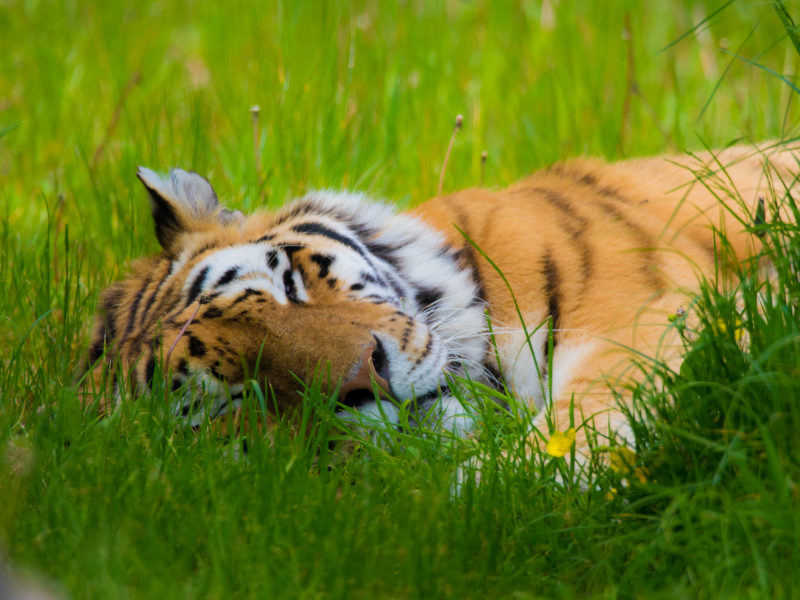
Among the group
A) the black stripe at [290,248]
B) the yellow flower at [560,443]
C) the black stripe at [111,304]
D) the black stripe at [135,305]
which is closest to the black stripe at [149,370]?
the black stripe at [135,305]

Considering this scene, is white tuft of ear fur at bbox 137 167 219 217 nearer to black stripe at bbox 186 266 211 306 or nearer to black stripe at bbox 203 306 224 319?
black stripe at bbox 186 266 211 306

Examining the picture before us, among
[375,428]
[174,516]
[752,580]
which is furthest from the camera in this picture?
[375,428]

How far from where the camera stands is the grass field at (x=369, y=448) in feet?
4.57

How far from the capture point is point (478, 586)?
1.40 m

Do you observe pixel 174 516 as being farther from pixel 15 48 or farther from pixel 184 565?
pixel 15 48

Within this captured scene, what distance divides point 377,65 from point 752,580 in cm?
410

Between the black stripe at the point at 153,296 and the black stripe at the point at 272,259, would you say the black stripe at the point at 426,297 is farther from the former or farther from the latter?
the black stripe at the point at 153,296

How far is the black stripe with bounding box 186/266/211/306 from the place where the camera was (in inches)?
92.4

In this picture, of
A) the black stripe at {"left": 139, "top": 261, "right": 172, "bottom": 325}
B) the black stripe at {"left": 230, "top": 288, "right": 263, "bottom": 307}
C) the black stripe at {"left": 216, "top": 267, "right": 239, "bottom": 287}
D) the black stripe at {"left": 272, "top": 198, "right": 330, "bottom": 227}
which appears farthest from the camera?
the black stripe at {"left": 272, "top": 198, "right": 330, "bottom": 227}

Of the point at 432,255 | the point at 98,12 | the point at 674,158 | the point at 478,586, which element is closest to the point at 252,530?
the point at 478,586

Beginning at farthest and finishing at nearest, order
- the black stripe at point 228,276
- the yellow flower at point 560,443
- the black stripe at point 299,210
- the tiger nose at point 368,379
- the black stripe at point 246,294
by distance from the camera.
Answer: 1. the black stripe at point 299,210
2. the black stripe at point 228,276
3. the black stripe at point 246,294
4. the tiger nose at point 368,379
5. the yellow flower at point 560,443

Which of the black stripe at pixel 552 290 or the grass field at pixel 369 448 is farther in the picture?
the black stripe at pixel 552 290

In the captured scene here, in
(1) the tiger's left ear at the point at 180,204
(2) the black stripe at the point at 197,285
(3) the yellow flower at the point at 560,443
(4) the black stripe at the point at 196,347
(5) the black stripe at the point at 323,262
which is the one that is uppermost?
(1) the tiger's left ear at the point at 180,204

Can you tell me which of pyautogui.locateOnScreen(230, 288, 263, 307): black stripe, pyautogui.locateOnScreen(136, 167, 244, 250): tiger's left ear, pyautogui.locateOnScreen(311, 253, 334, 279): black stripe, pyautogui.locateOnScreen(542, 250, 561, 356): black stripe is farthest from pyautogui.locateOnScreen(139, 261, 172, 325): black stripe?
pyautogui.locateOnScreen(542, 250, 561, 356): black stripe
